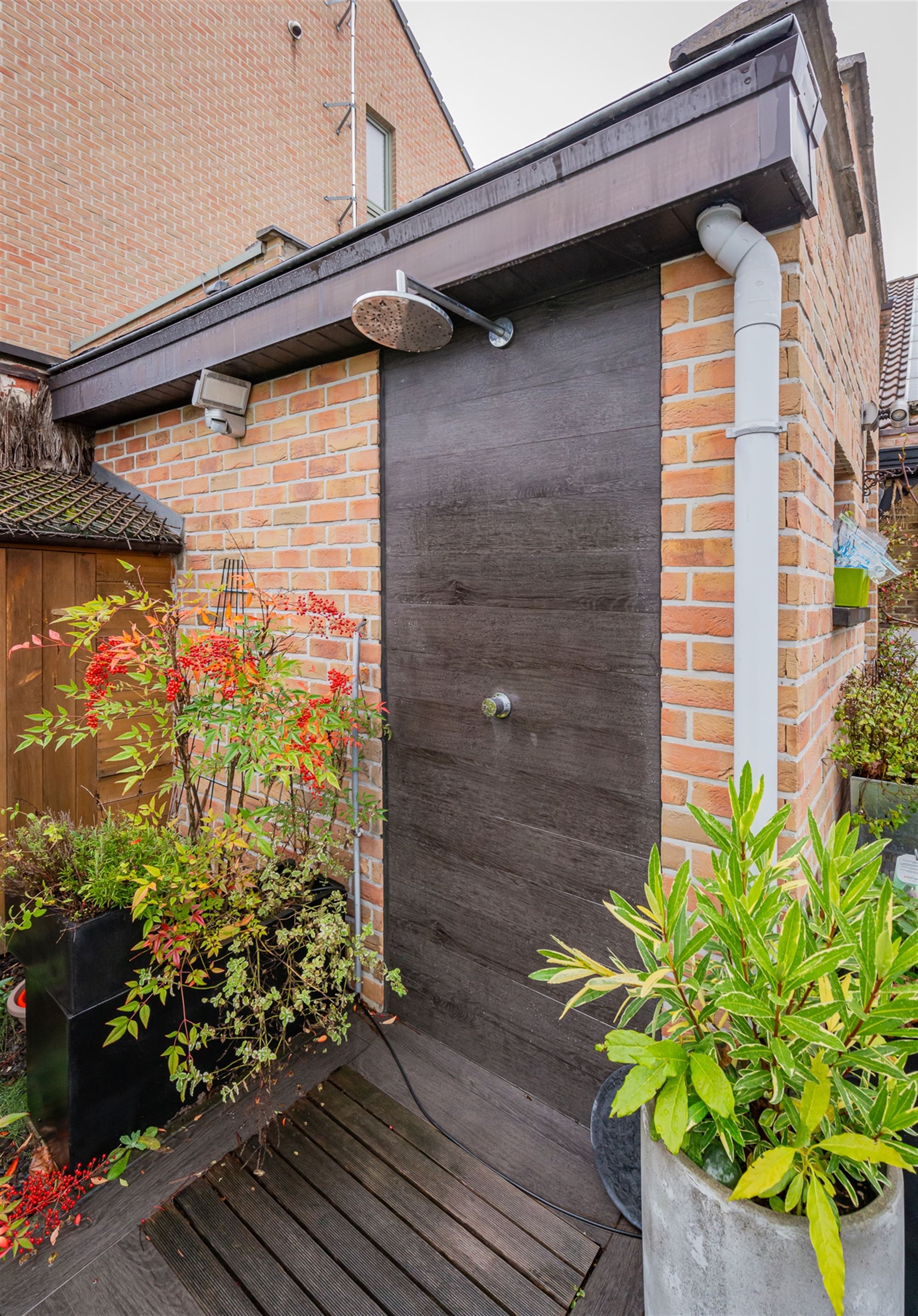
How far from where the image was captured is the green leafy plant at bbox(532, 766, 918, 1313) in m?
0.99

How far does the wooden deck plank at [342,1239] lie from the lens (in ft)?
5.33

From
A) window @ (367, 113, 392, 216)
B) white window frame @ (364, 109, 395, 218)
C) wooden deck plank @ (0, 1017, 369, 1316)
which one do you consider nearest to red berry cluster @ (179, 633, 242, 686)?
wooden deck plank @ (0, 1017, 369, 1316)

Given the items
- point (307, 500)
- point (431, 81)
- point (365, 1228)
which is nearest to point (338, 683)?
point (307, 500)

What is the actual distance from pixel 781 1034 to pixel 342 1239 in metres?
1.54

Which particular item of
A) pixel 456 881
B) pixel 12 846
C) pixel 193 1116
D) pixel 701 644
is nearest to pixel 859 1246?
pixel 701 644

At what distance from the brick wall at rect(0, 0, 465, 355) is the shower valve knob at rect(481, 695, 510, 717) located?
7366 millimetres

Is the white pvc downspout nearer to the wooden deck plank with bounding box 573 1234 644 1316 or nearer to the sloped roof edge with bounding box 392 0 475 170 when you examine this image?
the wooden deck plank with bounding box 573 1234 644 1316

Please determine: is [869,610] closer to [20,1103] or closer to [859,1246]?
[859,1246]

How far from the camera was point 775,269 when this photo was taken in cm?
157

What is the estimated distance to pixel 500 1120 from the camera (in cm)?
216

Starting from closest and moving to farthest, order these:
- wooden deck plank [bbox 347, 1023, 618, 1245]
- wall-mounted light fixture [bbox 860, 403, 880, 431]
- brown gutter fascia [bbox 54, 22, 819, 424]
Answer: brown gutter fascia [bbox 54, 22, 819, 424] < wooden deck plank [bbox 347, 1023, 618, 1245] < wall-mounted light fixture [bbox 860, 403, 880, 431]

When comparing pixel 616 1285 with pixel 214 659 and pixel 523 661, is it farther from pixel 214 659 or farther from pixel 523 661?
pixel 214 659

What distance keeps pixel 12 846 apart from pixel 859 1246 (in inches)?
121

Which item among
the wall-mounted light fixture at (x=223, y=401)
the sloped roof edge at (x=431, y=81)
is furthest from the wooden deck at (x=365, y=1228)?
the sloped roof edge at (x=431, y=81)
